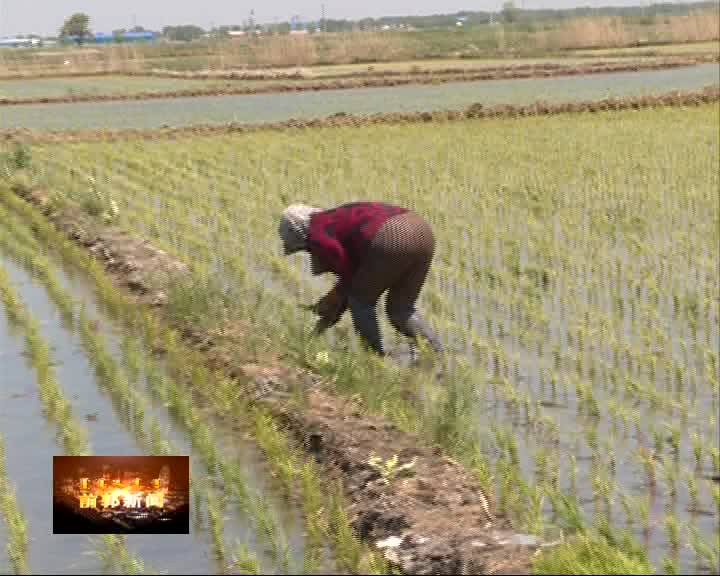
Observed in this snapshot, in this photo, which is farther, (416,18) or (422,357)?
(416,18)

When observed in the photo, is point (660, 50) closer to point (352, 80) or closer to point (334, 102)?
point (352, 80)

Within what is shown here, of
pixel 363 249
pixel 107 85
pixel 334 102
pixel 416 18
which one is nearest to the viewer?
pixel 363 249

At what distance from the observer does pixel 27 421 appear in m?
5.29

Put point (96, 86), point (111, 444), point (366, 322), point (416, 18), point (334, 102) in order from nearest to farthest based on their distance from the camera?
1. point (111, 444)
2. point (366, 322)
3. point (334, 102)
4. point (96, 86)
5. point (416, 18)

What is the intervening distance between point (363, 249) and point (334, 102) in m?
18.6

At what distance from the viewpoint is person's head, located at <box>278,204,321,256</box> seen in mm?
5590

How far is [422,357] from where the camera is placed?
590 cm

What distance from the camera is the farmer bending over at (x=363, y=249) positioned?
18.1ft

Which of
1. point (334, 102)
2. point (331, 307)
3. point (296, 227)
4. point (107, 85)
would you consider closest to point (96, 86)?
point (107, 85)

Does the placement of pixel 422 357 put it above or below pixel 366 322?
below

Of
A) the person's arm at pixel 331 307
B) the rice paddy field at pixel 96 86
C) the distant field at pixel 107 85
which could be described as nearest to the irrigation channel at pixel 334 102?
the distant field at pixel 107 85

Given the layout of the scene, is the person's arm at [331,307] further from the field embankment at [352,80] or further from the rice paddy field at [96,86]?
the rice paddy field at [96,86]

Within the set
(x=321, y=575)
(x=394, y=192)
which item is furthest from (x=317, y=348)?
(x=394, y=192)

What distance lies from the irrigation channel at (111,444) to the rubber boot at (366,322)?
33.2 inches
